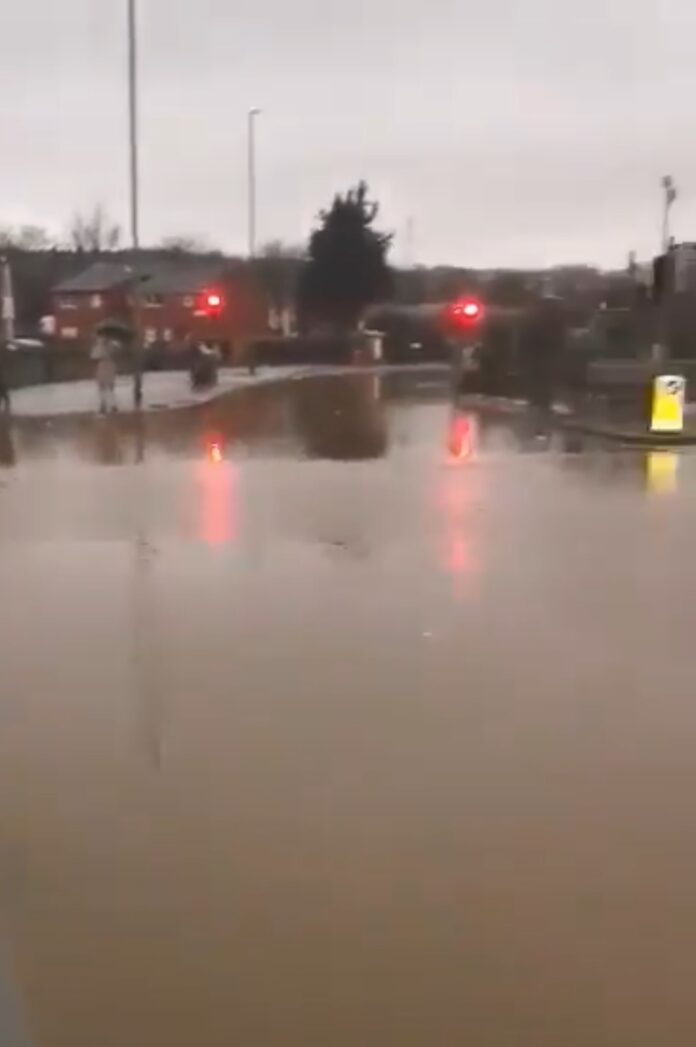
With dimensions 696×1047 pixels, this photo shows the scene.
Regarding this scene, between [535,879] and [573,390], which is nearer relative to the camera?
[535,879]

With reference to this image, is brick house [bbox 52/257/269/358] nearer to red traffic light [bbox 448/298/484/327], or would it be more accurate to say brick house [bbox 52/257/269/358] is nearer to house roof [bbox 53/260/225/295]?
house roof [bbox 53/260/225/295]

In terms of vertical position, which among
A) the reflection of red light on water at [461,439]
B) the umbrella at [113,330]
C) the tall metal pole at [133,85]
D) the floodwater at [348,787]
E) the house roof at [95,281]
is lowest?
the reflection of red light on water at [461,439]

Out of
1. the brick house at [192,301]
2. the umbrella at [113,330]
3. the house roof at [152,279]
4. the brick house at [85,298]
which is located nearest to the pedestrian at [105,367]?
the umbrella at [113,330]

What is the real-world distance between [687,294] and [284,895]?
42.1 m

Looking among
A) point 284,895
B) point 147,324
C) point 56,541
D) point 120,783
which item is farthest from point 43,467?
point 147,324

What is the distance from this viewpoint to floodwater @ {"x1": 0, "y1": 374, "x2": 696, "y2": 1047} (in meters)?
4.79

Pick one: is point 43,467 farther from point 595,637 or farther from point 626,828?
point 626,828

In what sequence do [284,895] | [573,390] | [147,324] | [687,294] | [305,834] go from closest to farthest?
[284,895] < [305,834] < [573,390] < [687,294] < [147,324]

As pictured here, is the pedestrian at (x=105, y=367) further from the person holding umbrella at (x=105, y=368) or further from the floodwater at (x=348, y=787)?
the floodwater at (x=348, y=787)

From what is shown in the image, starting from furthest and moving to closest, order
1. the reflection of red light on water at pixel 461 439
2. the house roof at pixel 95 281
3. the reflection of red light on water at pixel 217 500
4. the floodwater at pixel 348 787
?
the house roof at pixel 95 281
the reflection of red light on water at pixel 461 439
the reflection of red light on water at pixel 217 500
the floodwater at pixel 348 787

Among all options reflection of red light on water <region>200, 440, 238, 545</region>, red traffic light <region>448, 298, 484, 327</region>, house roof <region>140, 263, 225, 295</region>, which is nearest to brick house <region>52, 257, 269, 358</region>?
house roof <region>140, 263, 225, 295</region>

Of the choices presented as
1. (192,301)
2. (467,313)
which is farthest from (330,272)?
(467,313)

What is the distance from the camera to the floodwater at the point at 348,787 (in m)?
4.79

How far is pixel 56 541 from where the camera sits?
1425 centimetres
